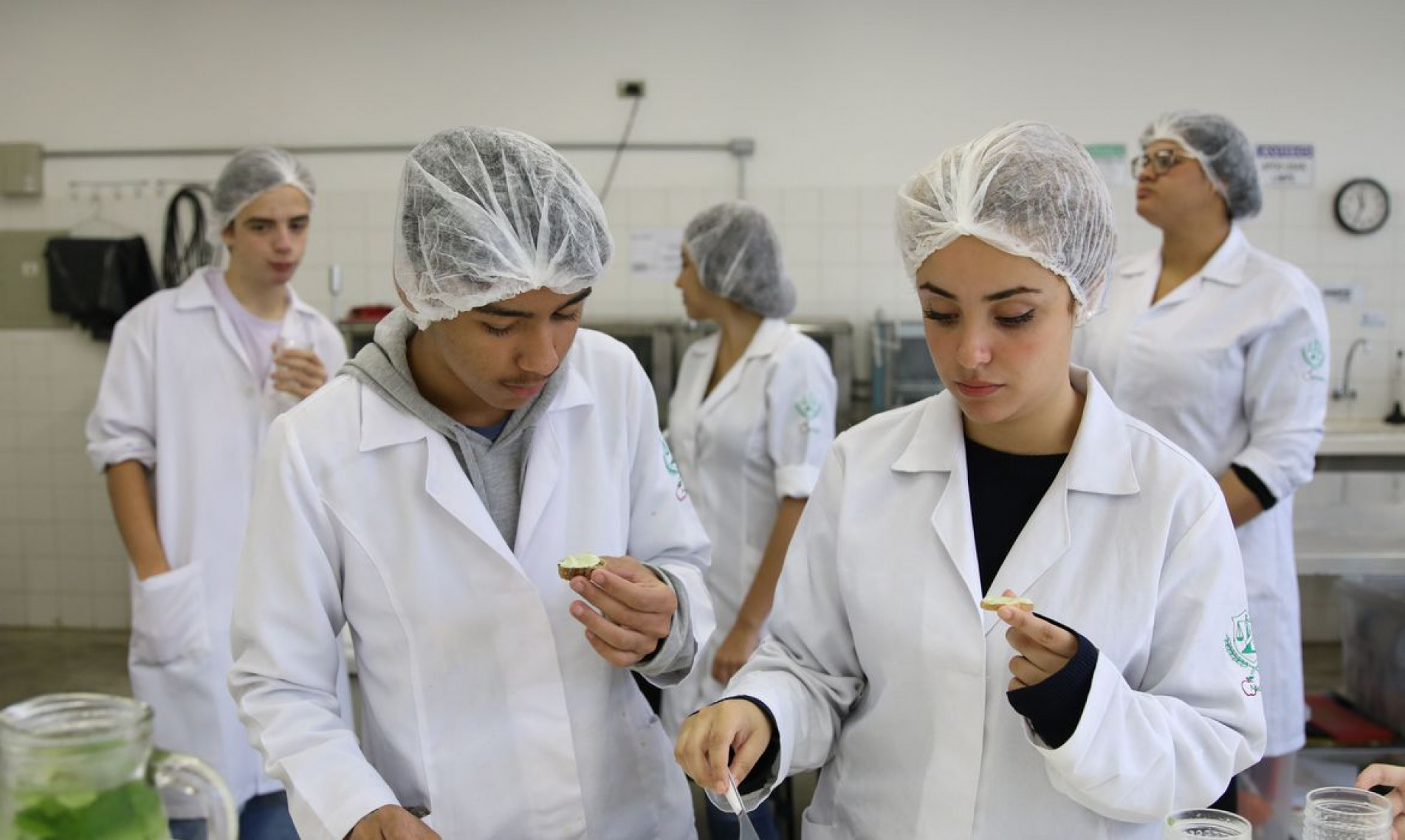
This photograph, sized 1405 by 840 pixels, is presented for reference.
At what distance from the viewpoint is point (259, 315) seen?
2.74 m

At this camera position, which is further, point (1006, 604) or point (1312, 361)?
point (1312, 361)

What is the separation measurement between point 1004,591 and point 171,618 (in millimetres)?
1938

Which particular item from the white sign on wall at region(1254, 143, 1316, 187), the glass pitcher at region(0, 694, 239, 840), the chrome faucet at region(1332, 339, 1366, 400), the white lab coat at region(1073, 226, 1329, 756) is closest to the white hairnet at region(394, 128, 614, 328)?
the glass pitcher at region(0, 694, 239, 840)

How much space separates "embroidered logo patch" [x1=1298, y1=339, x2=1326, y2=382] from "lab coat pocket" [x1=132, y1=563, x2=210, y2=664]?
2.45 metres

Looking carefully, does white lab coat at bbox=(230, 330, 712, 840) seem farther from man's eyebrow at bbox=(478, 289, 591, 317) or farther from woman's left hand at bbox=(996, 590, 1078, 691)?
woman's left hand at bbox=(996, 590, 1078, 691)

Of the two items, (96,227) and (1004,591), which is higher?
(96,227)

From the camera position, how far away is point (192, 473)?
2.61 m

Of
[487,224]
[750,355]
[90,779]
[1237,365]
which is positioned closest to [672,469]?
[487,224]

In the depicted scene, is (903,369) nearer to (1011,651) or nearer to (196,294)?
(196,294)

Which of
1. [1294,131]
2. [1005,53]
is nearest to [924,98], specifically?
[1005,53]

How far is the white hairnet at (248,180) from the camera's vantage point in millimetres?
2707

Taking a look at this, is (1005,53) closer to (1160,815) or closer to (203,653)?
(203,653)

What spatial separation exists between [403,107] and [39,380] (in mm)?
2278

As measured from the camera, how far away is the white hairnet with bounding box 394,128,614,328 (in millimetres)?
1414
